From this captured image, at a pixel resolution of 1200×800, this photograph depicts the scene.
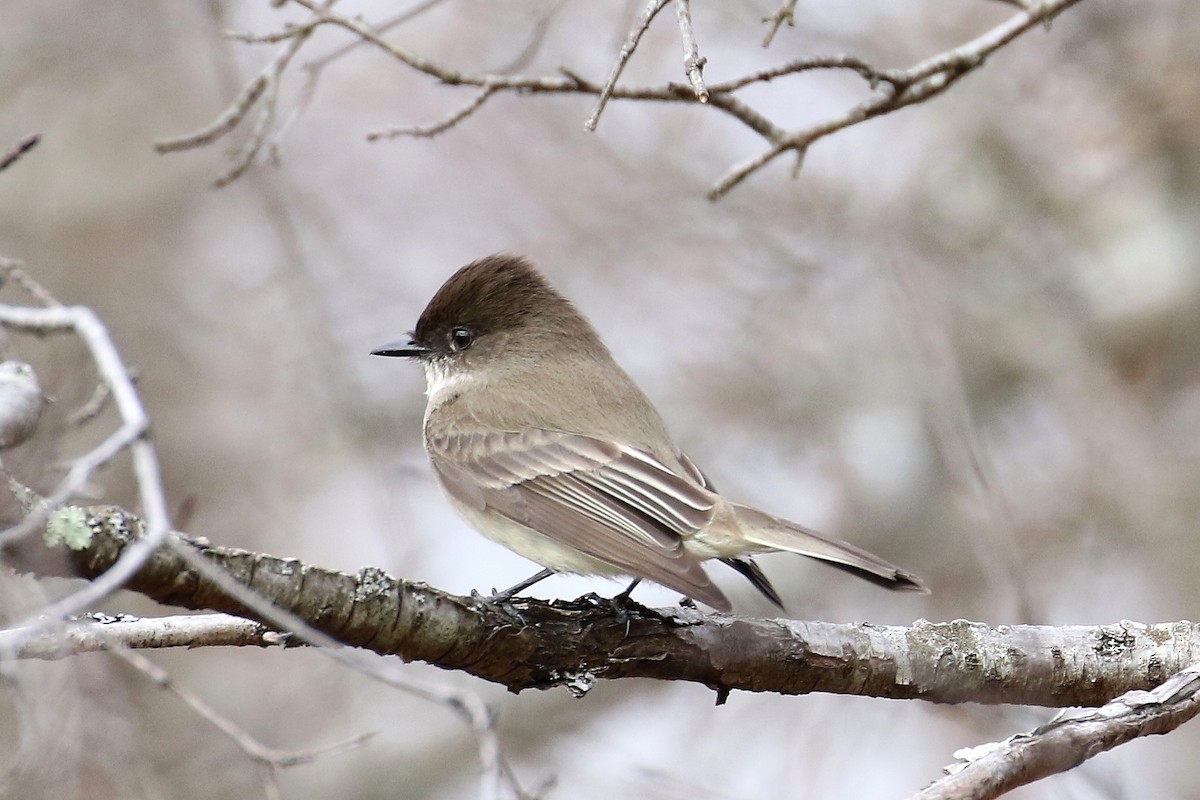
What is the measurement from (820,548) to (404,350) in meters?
2.11

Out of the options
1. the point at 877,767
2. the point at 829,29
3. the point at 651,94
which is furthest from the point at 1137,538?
the point at 651,94

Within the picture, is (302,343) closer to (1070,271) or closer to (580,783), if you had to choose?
(580,783)

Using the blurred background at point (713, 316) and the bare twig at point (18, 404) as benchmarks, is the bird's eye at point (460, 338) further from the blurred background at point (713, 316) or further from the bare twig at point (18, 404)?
the bare twig at point (18, 404)

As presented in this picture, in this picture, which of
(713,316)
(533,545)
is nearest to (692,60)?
(533,545)

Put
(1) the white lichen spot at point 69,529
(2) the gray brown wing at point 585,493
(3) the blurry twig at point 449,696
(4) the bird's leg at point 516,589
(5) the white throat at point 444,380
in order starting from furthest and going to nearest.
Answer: (5) the white throat at point 444,380, (2) the gray brown wing at point 585,493, (4) the bird's leg at point 516,589, (1) the white lichen spot at point 69,529, (3) the blurry twig at point 449,696

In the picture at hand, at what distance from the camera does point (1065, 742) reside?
2822mm

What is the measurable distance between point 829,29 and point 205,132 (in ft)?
14.3

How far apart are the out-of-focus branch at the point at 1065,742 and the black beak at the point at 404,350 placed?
9.77 feet

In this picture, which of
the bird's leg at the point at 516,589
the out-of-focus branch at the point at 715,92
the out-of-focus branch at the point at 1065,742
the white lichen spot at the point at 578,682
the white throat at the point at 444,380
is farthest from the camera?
the white throat at the point at 444,380

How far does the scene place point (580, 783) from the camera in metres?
5.29

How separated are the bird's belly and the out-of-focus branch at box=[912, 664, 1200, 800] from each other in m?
1.36

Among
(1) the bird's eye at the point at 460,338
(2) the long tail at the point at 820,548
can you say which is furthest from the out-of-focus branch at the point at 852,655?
(1) the bird's eye at the point at 460,338

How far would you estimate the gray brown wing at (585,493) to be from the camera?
3777mm

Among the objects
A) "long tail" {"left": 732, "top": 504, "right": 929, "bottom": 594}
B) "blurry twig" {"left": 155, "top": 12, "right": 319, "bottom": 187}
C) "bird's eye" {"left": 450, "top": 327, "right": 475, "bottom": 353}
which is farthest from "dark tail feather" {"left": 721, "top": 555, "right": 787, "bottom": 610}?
"blurry twig" {"left": 155, "top": 12, "right": 319, "bottom": 187}
